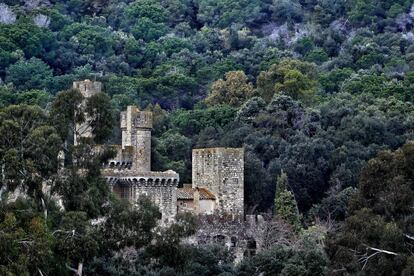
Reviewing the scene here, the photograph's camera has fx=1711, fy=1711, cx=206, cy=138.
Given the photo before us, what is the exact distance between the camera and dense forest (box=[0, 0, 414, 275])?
2126 inches

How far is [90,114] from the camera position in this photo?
58.8 meters

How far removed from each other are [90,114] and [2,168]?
5.02 meters

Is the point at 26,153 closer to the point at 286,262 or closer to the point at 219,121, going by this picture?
the point at 286,262

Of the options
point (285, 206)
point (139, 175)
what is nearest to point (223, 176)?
point (285, 206)

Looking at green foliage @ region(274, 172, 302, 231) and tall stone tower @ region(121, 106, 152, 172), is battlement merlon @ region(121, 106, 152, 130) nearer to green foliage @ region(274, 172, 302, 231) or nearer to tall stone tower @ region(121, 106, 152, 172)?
tall stone tower @ region(121, 106, 152, 172)

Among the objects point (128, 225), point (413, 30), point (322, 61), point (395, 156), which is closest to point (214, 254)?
point (128, 225)

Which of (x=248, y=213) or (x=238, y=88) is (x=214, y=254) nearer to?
(x=248, y=213)

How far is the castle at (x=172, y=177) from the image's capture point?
2650 inches

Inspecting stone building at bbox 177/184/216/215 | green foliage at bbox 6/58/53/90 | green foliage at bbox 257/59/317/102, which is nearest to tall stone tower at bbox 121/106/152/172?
stone building at bbox 177/184/216/215

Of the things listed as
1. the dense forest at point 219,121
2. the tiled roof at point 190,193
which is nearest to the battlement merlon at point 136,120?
the dense forest at point 219,121

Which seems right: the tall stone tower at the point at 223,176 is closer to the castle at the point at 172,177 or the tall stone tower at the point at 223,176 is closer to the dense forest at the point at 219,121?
the castle at the point at 172,177

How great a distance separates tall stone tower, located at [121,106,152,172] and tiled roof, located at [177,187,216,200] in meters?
1.75

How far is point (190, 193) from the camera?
69.9m

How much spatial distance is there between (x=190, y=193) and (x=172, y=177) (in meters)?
2.34
